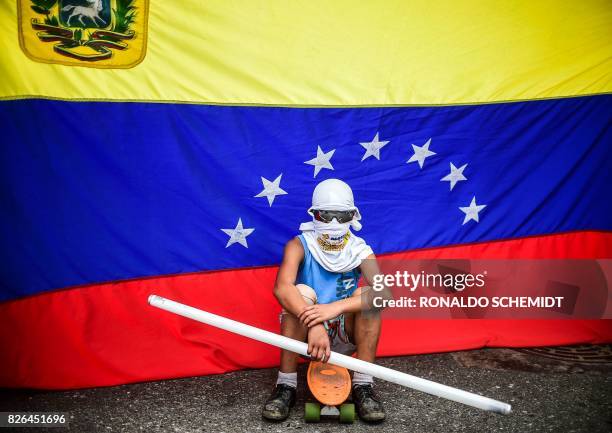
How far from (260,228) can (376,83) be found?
117 cm

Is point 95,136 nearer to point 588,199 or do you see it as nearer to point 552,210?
point 552,210

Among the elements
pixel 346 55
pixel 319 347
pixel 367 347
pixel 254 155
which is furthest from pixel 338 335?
pixel 346 55

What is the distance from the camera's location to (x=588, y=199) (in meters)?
3.98

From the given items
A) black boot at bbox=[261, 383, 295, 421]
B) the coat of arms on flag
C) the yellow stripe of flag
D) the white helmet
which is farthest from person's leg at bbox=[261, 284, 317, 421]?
the coat of arms on flag

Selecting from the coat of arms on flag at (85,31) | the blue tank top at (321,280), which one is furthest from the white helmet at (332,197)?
the coat of arms on flag at (85,31)

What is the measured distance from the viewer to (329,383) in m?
2.92

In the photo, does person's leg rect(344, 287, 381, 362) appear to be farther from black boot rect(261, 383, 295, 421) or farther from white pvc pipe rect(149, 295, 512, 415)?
black boot rect(261, 383, 295, 421)

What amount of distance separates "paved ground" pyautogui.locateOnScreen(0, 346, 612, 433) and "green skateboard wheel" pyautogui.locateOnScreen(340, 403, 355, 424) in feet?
0.12

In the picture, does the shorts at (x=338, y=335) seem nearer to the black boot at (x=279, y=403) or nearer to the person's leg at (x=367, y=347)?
the person's leg at (x=367, y=347)

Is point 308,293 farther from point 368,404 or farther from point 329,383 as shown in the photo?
point 368,404

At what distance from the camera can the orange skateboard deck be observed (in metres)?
2.88

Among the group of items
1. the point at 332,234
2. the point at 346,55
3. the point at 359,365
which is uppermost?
the point at 346,55

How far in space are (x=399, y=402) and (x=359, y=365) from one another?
640 millimetres

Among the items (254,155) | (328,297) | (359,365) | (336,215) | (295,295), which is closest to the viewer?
(359,365)
